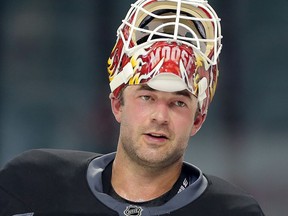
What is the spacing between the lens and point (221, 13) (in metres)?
2.77

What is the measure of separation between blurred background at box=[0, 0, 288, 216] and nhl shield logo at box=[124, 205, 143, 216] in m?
1.13

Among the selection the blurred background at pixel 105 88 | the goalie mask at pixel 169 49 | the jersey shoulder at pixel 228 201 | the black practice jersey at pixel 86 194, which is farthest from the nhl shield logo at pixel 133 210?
the blurred background at pixel 105 88

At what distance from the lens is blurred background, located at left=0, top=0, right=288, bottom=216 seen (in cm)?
267

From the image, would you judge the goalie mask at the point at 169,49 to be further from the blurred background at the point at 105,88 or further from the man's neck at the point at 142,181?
the blurred background at the point at 105,88

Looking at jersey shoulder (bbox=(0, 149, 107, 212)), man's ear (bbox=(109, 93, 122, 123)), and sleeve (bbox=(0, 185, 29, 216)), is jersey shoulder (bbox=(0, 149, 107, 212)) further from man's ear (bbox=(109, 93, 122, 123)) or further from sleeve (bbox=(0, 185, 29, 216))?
man's ear (bbox=(109, 93, 122, 123))

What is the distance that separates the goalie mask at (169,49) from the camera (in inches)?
60.5

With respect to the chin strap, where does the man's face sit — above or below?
below

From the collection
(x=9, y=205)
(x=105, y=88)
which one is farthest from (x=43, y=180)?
(x=105, y=88)

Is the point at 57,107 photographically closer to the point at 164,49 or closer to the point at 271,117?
the point at 271,117

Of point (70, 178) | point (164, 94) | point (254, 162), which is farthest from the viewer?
point (254, 162)

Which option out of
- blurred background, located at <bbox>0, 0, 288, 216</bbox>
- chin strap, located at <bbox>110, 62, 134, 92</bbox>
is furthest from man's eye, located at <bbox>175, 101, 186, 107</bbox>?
blurred background, located at <bbox>0, 0, 288, 216</bbox>

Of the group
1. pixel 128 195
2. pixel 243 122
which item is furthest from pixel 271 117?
pixel 128 195

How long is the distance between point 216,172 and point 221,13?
54 cm

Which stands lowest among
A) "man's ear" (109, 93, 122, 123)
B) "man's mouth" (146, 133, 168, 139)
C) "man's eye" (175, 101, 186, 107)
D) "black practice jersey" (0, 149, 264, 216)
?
"black practice jersey" (0, 149, 264, 216)
